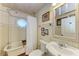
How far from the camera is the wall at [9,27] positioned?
52.3 inches

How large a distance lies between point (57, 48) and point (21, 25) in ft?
1.77

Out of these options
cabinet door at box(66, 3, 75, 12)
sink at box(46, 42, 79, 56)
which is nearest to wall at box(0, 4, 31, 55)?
sink at box(46, 42, 79, 56)

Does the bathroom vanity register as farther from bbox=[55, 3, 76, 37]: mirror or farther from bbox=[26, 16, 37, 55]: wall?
bbox=[26, 16, 37, 55]: wall

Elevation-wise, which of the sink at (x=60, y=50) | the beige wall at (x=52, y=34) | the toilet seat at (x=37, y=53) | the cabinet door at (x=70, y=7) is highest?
the cabinet door at (x=70, y=7)

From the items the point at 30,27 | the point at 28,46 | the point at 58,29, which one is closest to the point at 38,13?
the point at 30,27

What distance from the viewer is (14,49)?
52.6 inches

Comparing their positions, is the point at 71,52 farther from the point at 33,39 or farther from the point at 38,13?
the point at 38,13

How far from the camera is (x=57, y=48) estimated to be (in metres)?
1.31

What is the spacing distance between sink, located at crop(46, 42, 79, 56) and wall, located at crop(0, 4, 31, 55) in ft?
1.27

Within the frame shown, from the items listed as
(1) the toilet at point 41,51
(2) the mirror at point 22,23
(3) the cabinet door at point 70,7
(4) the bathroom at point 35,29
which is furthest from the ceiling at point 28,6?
(1) the toilet at point 41,51

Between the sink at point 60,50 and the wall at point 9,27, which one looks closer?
the sink at point 60,50

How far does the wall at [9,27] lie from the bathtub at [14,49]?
0.04 metres

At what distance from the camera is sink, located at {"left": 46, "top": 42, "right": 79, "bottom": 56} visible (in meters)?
A: 1.15

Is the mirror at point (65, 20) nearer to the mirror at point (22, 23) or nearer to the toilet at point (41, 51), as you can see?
the toilet at point (41, 51)
